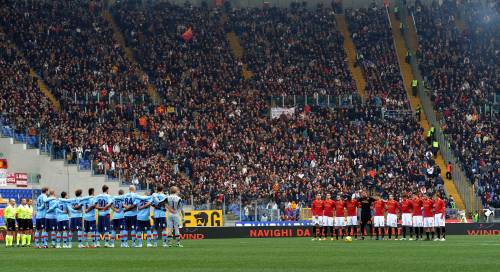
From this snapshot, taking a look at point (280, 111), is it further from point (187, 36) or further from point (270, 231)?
point (270, 231)

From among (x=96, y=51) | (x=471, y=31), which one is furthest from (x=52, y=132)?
(x=471, y=31)

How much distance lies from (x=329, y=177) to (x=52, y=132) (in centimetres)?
1548

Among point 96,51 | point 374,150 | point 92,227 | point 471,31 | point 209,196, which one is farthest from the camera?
point 471,31

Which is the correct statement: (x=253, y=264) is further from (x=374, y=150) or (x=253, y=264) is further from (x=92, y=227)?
(x=374, y=150)

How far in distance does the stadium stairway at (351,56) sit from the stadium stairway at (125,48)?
13.3m

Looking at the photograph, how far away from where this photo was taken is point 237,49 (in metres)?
78.9

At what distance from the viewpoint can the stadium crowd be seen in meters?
64.7

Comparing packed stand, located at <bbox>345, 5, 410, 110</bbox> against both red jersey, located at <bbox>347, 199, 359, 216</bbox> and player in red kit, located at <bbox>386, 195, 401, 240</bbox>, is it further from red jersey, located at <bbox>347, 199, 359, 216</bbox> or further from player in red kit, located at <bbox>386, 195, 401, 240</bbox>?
red jersey, located at <bbox>347, 199, 359, 216</bbox>

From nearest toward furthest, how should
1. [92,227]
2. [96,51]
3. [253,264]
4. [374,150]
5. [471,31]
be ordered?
[253,264]
[92,227]
[374,150]
[96,51]
[471,31]

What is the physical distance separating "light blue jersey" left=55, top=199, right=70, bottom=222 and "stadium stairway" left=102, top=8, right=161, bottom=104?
1224 inches

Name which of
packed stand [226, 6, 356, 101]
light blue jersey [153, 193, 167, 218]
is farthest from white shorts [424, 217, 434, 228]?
packed stand [226, 6, 356, 101]

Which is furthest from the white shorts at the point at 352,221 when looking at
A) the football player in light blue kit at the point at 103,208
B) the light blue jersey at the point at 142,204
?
the football player in light blue kit at the point at 103,208

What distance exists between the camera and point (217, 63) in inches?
3012

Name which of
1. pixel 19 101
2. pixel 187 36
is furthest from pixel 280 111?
pixel 19 101
